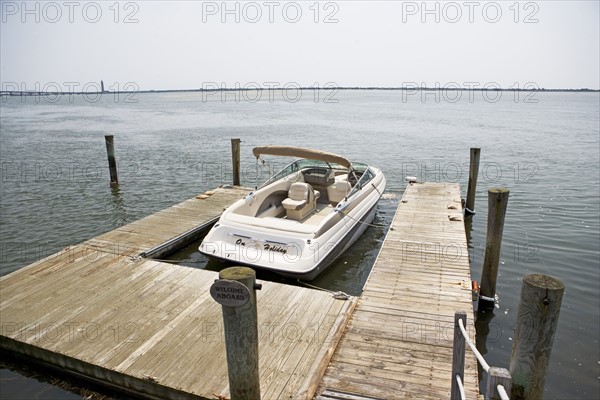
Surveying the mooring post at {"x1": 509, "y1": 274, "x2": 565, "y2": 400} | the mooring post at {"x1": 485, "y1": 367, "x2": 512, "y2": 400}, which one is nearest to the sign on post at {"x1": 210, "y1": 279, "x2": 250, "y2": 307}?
the mooring post at {"x1": 485, "y1": 367, "x2": 512, "y2": 400}

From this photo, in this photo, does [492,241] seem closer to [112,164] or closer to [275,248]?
[275,248]

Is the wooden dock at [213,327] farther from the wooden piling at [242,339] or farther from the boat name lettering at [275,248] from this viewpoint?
the boat name lettering at [275,248]

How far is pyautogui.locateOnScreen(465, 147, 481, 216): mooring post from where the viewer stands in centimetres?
1298

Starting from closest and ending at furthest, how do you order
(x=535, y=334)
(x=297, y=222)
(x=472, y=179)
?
(x=535, y=334) → (x=297, y=222) → (x=472, y=179)

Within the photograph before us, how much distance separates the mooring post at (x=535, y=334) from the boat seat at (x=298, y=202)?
7501 millimetres

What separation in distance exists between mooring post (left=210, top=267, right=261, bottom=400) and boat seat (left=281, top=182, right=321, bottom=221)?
624 centimetres

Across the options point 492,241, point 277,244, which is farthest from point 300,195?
point 492,241

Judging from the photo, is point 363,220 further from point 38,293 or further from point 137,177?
point 137,177

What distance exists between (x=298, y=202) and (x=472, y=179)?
6.52 meters

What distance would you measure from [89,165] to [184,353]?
61.5 ft

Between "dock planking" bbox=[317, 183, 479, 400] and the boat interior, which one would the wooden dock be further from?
the boat interior

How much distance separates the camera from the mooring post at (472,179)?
42.6 ft

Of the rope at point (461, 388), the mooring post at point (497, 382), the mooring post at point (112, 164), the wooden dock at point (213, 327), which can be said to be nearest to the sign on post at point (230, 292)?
the wooden dock at point (213, 327)

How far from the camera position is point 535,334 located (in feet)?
8.23
